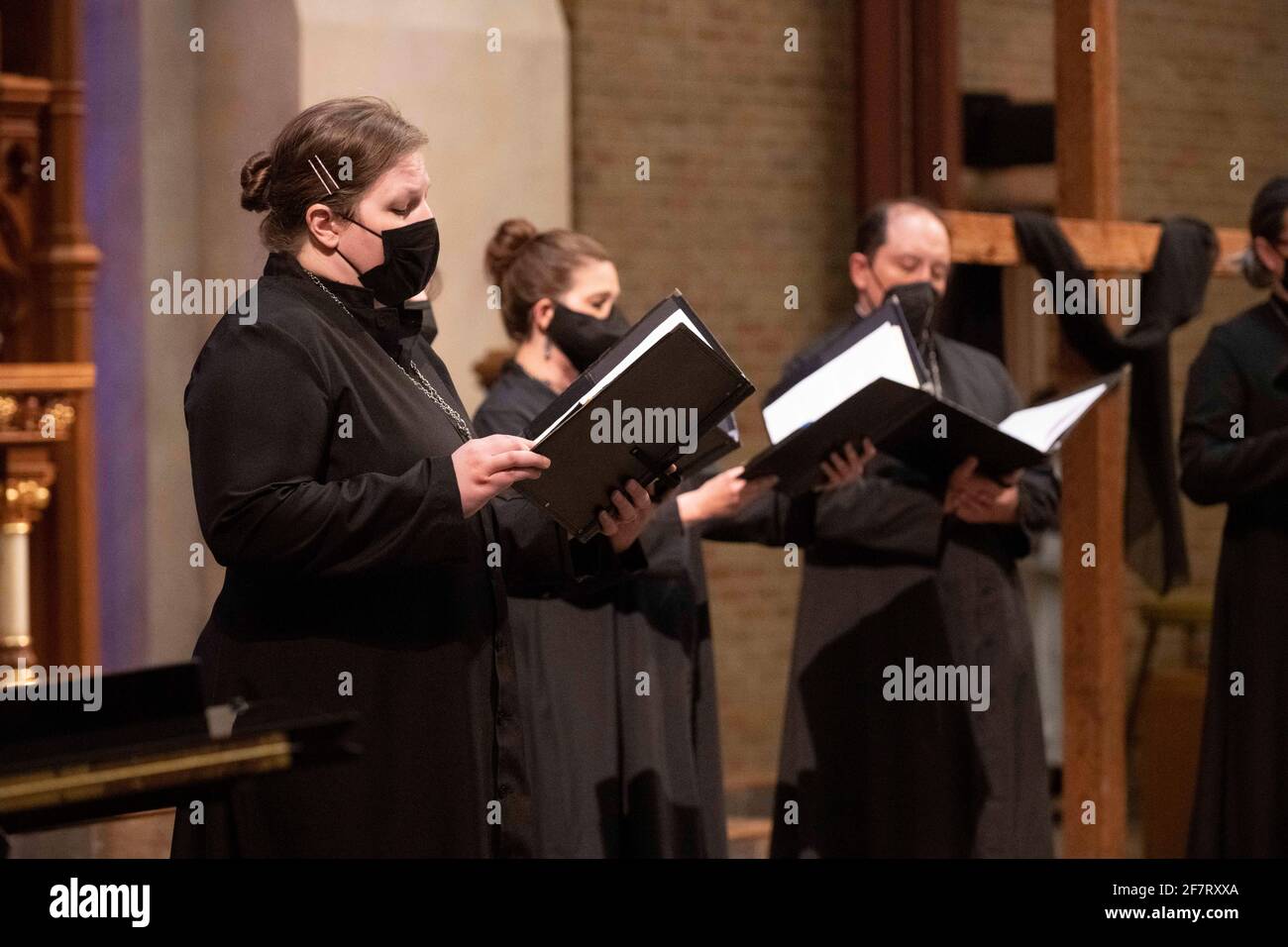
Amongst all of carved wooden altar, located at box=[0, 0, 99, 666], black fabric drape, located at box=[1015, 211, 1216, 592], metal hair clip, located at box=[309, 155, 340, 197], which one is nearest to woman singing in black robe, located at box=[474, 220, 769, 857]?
metal hair clip, located at box=[309, 155, 340, 197]

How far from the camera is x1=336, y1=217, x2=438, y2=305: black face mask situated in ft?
8.45

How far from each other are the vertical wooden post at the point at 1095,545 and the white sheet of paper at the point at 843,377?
3.60ft

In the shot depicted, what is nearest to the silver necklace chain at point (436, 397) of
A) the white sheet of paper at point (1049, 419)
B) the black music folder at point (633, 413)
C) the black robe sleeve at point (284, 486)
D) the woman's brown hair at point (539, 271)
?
the black music folder at point (633, 413)

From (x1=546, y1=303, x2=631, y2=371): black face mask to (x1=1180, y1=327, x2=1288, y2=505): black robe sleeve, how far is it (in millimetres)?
1568

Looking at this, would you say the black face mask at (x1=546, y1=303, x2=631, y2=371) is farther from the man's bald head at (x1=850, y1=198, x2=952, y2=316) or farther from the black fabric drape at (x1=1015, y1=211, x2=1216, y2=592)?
the black fabric drape at (x1=1015, y1=211, x2=1216, y2=592)

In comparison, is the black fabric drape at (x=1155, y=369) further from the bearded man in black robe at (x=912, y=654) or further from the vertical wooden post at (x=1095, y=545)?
the bearded man in black robe at (x=912, y=654)

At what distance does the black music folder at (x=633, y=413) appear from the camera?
2516mm

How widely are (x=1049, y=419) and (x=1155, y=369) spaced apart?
120cm

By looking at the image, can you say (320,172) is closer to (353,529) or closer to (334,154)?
(334,154)

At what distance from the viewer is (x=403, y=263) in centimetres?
258

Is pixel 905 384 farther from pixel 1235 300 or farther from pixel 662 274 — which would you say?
pixel 1235 300

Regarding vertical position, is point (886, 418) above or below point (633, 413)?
above

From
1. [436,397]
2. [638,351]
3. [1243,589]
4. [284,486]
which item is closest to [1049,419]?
[1243,589]
